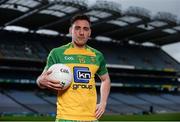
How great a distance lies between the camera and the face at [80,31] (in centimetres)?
457

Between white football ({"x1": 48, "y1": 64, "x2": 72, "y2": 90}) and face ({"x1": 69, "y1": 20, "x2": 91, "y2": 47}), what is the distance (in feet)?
1.27

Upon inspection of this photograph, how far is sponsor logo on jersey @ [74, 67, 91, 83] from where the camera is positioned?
4523 mm

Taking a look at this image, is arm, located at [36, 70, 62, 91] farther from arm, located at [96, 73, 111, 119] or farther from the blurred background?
the blurred background

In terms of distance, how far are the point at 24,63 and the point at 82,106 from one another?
5525cm

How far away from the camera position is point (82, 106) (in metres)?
4.46

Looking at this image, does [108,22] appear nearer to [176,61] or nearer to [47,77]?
[176,61]

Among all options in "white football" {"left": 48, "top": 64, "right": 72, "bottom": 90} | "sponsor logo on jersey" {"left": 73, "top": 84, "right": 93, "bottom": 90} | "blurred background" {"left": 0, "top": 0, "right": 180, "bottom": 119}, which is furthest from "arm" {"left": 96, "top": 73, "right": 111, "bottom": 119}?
"blurred background" {"left": 0, "top": 0, "right": 180, "bottom": 119}

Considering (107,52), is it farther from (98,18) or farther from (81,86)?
(81,86)

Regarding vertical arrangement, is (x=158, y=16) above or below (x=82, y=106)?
below

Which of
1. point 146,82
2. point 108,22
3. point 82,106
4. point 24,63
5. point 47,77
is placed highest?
point 47,77

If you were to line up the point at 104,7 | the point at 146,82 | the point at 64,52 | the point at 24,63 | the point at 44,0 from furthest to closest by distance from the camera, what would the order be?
the point at 146,82 < the point at 24,63 < the point at 104,7 < the point at 44,0 < the point at 64,52

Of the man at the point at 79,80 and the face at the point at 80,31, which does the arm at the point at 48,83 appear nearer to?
the man at the point at 79,80

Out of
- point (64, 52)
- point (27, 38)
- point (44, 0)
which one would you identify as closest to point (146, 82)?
point (27, 38)

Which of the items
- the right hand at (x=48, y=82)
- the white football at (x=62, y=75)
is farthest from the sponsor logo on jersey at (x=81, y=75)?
the right hand at (x=48, y=82)
